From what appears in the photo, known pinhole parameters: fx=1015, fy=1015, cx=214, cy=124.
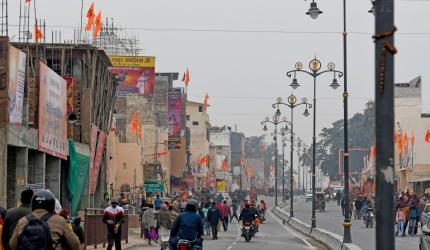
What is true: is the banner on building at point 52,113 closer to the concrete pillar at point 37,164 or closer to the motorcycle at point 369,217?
the concrete pillar at point 37,164

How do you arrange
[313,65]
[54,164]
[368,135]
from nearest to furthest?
1. [54,164]
2. [313,65]
3. [368,135]

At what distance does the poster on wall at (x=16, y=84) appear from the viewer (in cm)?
3250

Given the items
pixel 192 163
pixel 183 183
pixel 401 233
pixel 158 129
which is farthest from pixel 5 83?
pixel 192 163

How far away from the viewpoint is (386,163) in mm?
9867

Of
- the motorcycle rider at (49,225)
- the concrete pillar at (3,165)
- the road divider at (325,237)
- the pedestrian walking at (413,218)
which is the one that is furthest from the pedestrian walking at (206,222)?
the motorcycle rider at (49,225)

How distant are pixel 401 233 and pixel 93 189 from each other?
1491 cm

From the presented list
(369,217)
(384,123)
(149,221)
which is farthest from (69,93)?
(384,123)

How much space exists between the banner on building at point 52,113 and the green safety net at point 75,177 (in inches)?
39.4

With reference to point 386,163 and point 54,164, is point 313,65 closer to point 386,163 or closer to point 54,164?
point 54,164

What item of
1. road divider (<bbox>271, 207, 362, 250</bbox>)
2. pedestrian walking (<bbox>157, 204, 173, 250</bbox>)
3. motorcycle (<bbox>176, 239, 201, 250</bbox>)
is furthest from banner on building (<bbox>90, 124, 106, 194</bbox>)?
motorcycle (<bbox>176, 239, 201, 250</bbox>)

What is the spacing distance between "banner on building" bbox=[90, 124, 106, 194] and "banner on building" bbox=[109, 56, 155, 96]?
42.6 m

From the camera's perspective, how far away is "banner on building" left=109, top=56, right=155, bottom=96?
94.8 metres

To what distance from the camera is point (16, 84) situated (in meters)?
33.1

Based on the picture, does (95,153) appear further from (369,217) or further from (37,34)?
(369,217)
